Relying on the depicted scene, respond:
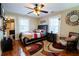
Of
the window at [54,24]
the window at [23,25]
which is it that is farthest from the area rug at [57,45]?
the window at [23,25]

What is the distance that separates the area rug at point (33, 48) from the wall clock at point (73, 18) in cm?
70

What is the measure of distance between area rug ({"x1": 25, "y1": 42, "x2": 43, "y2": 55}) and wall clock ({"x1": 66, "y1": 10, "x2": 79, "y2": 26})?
0.70 m

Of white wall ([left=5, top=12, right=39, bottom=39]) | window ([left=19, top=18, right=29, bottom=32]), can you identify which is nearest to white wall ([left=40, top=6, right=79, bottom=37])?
white wall ([left=5, top=12, right=39, bottom=39])

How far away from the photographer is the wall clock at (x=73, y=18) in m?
1.91

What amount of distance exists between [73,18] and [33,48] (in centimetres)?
94

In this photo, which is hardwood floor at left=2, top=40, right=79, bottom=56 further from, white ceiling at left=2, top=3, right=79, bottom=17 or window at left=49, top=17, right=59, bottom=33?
white ceiling at left=2, top=3, right=79, bottom=17

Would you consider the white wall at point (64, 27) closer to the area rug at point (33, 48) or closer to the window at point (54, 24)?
the window at point (54, 24)

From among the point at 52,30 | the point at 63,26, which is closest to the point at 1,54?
the point at 52,30

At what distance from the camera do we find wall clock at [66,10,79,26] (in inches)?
75.3

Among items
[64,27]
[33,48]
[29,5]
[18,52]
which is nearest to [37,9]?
[29,5]

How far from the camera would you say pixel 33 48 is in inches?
78.1

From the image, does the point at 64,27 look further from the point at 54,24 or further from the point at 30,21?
the point at 30,21

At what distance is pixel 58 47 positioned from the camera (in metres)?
1.97

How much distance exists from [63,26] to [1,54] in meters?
1.28
